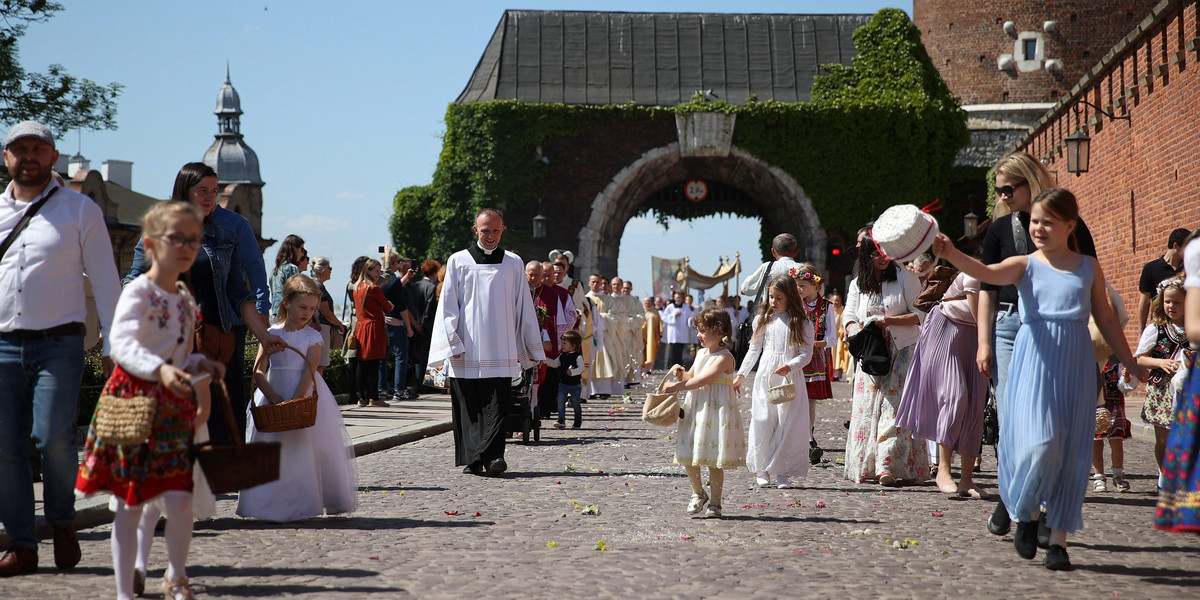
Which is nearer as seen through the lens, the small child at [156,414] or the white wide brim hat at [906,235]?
the small child at [156,414]

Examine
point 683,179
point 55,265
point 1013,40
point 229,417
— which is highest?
point 1013,40

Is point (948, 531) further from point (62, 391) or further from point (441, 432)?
point (441, 432)

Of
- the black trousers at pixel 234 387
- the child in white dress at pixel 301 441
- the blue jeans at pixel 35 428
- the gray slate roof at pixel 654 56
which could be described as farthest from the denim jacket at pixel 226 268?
the gray slate roof at pixel 654 56

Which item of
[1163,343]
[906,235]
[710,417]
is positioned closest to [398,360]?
[710,417]

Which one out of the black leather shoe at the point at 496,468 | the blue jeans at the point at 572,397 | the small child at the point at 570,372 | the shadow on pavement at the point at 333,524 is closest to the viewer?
the shadow on pavement at the point at 333,524

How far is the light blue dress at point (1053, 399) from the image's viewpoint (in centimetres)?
515

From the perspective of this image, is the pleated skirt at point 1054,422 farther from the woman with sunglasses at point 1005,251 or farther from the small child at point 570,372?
the small child at point 570,372

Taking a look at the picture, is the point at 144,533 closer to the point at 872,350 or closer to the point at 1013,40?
the point at 872,350

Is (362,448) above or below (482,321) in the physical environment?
below

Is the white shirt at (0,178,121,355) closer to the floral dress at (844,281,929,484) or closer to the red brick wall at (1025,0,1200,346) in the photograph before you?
the floral dress at (844,281,929,484)

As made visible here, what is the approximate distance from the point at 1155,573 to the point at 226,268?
15.5 feet

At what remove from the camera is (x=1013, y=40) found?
3588cm

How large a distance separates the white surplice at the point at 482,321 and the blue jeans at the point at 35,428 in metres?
3.93

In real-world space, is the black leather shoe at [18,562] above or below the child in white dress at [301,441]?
below
